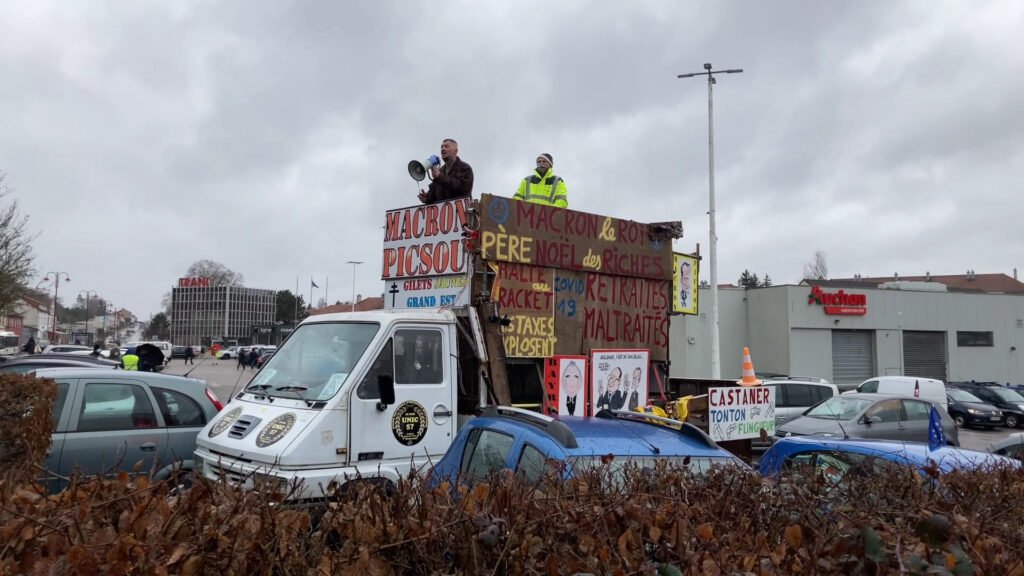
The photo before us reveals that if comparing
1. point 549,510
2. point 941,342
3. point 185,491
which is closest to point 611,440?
point 549,510

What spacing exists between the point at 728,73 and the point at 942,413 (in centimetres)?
1389

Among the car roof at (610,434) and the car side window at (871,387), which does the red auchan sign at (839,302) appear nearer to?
the car side window at (871,387)

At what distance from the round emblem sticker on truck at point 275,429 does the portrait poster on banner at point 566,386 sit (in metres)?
2.51

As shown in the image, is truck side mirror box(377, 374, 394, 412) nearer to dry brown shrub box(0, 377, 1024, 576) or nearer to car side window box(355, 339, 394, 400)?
car side window box(355, 339, 394, 400)

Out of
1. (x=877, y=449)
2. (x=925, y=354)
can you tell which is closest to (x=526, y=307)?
(x=877, y=449)

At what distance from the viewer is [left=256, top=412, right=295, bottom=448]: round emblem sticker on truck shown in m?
5.50

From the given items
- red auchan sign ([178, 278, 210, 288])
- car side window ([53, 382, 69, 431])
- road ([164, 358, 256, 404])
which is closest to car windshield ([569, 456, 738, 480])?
car side window ([53, 382, 69, 431])

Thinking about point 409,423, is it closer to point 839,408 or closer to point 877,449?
point 877,449

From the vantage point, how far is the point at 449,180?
26.2 feet

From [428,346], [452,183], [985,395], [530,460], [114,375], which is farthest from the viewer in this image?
[985,395]

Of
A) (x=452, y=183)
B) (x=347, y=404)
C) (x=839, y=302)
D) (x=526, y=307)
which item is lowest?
(x=347, y=404)

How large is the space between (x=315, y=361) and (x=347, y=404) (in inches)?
30.0

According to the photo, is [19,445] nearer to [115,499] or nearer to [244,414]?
[244,414]

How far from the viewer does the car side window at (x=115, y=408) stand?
22.2 feet
